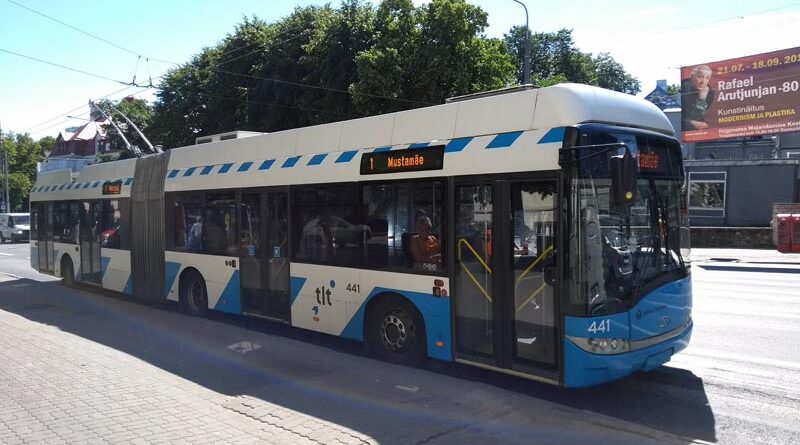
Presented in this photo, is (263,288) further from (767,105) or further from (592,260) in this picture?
(767,105)

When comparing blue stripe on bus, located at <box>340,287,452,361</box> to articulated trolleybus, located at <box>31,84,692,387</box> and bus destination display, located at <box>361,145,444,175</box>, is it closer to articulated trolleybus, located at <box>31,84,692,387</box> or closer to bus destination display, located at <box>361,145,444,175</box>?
articulated trolleybus, located at <box>31,84,692,387</box>

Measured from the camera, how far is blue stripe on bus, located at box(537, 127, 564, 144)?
5633 millimetres

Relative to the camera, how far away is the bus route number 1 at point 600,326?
17.8 feet

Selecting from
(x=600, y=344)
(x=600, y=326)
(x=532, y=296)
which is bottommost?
(x=600, y=344)

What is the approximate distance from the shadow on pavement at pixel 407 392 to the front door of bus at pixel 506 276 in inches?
19.1

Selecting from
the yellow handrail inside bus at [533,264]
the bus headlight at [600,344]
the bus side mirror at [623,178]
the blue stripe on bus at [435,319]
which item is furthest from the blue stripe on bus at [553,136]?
the blue stripe on bus at [435,319]

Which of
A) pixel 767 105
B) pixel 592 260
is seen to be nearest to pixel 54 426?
pixel 592 260

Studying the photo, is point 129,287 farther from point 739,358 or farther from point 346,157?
point 739,358

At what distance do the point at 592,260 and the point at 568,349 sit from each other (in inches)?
32.7

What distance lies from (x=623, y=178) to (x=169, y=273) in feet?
29.4

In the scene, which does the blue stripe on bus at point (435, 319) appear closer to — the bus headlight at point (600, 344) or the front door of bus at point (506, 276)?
the front door of bus at point (506, 276)

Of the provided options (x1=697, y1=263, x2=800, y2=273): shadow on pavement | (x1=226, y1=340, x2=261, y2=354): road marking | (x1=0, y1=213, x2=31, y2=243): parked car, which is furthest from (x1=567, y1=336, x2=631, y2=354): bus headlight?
(x1=0, y1=213, x2=31, y2=243): parked car

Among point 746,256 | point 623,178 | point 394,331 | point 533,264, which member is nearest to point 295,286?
point 394,331

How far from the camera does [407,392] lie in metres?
6.35
